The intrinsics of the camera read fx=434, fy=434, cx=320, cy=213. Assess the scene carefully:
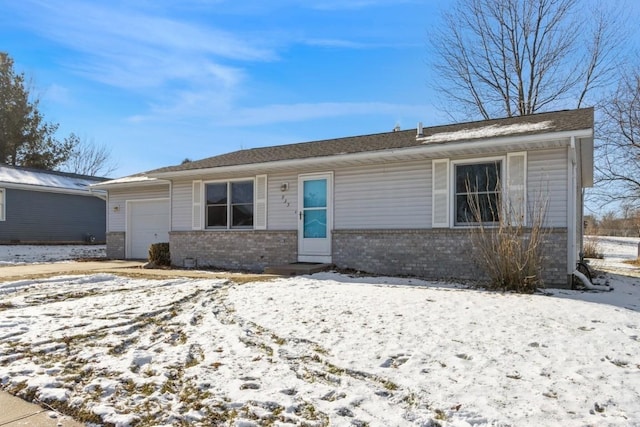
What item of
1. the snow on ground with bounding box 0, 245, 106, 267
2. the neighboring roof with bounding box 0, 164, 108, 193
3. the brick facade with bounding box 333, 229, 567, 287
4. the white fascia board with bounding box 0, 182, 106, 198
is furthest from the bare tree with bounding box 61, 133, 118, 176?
the brick facade with bounding box 333, 229, 567, 287

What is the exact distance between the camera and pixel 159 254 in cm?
1252

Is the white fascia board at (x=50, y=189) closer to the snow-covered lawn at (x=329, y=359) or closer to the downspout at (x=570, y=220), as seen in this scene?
the snow-covered lawn at (x=329, y=359)

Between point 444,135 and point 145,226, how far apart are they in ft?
35.1

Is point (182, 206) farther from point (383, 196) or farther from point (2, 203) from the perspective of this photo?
point (2, 203)

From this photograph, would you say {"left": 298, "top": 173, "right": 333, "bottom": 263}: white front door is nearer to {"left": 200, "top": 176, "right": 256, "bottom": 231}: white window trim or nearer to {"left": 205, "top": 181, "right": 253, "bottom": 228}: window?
{"left": 200, "top": 176, "right": 256, "bottom": 231}: white window trim

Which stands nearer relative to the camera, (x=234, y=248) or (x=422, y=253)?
(x=422, y=253)

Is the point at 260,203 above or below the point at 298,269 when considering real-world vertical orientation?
above

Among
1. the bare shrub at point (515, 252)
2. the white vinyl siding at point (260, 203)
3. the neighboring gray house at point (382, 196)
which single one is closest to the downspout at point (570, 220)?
the neighboring gray house at point (382, 196)

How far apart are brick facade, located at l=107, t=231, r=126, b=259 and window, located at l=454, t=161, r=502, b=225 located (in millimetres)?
11915

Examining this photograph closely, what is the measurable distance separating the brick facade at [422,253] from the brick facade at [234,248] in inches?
56.7

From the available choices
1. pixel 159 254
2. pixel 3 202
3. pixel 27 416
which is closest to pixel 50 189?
pixel 3 202

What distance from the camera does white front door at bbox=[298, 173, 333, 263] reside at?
10.4m

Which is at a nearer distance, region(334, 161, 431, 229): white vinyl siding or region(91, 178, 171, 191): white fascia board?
region(334, 161, 431, 229): white vinyl siding

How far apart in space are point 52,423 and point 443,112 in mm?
21886
